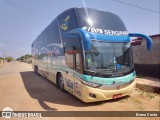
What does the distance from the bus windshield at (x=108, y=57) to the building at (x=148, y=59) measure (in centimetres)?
608

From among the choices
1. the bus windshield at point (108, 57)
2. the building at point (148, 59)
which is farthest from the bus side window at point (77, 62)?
the building at point (148, 59)

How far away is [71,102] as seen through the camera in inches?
257

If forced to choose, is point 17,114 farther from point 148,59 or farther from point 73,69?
point 148,59

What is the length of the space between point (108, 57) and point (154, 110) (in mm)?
2431

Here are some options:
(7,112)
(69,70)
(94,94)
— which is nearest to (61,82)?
(69,70)

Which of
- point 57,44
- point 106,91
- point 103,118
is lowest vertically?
point 103,118

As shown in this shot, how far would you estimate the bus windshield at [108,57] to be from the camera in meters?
5.75

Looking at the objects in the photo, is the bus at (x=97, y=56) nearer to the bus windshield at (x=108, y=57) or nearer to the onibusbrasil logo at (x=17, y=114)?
the bus windshield at (x=108, y=57)

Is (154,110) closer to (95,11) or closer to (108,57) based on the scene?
(108,57)

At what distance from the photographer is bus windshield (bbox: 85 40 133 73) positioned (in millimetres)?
5746

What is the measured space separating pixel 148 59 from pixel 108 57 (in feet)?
25.9

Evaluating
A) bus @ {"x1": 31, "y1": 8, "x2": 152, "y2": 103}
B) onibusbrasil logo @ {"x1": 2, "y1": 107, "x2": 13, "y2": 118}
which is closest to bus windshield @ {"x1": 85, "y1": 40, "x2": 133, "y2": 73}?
bus @ {"x1": 31, "y1": 8, "x2": 152, "y2": 103}

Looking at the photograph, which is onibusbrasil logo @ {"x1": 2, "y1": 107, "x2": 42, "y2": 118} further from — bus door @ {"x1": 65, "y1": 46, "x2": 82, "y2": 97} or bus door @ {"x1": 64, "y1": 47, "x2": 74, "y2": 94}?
bus door @ {"x1": 64, "y1": 47, "x2": 74, "y2": 94}

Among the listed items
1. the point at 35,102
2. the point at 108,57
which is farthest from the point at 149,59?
the point at 35,102
